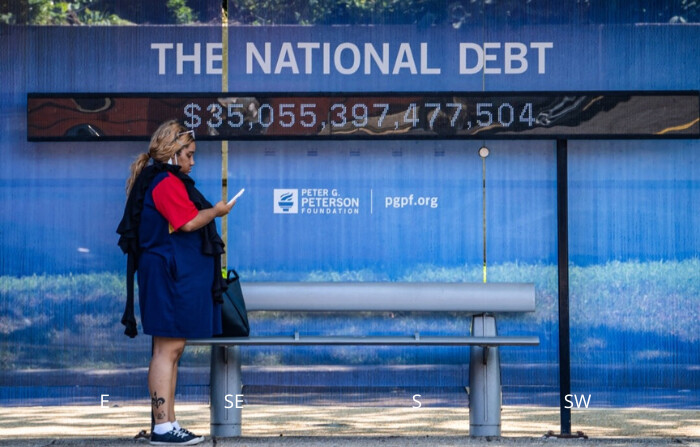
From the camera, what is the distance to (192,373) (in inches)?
298

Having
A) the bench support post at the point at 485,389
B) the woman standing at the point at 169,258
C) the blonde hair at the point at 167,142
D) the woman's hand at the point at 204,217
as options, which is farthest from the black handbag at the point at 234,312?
the bench support post at the point at 485,389

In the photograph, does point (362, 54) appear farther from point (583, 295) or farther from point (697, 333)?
point (697, 333)

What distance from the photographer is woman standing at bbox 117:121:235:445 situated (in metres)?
6.54

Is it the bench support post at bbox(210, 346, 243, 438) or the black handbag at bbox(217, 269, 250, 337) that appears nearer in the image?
the black handbag at bbox(217, 269, 250, 337)

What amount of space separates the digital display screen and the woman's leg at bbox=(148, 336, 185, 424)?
1365 mm

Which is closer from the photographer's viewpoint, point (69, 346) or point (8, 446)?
point (8, 446)

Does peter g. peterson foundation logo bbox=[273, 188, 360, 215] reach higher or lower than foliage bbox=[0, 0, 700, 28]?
lower

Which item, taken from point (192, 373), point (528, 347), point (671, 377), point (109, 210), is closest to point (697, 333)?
point (671, 377)

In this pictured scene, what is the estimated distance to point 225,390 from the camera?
24.0 ft

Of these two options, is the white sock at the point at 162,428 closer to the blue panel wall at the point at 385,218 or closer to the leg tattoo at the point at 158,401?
the leg tattoo at the point at 158,401

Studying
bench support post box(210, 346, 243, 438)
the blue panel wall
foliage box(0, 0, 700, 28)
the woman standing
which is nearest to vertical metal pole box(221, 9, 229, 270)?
the blue panel wall

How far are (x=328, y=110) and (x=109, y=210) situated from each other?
1410 mm

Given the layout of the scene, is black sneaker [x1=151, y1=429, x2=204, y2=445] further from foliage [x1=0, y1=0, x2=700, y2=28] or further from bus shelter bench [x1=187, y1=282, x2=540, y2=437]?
foliage [x1=0, y1=0, x2=700, y2=28]

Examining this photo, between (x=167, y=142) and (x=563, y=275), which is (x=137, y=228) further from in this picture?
(x=563, y=275)
